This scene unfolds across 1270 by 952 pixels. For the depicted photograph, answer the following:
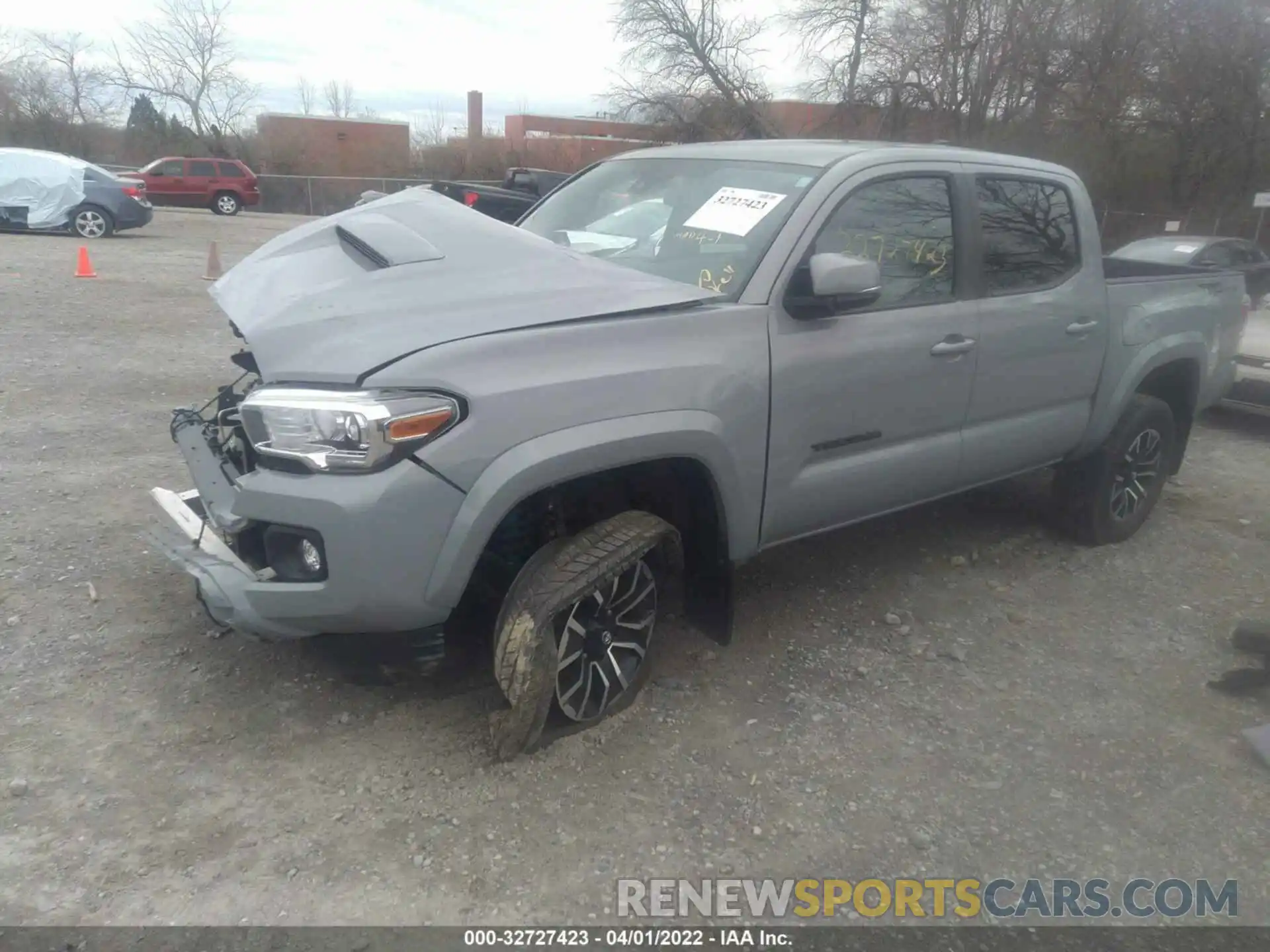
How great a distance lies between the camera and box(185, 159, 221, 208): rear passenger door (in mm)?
27234

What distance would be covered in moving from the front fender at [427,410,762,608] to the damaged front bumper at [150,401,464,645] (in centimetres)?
4

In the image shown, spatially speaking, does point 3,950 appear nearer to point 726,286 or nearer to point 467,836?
point 467,836

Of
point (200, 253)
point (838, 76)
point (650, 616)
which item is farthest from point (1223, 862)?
point (838, 76)

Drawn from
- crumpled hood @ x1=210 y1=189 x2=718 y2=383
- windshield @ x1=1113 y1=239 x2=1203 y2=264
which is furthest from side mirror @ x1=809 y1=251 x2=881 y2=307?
windshield @ x1=1113 y1=239 x2=1203 y2=264

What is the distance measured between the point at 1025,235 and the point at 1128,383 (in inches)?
39.1

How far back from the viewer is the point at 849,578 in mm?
4441

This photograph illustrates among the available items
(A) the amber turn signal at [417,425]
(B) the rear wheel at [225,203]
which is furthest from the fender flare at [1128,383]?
(B) the rear wheel at [225,203]

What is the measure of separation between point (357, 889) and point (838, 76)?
91.5 feet

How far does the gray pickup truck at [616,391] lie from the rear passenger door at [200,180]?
26784 mm

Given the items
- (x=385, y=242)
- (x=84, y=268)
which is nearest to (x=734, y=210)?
(x=385, y=242)

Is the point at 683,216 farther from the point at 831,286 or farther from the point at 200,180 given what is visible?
the point at 200,180

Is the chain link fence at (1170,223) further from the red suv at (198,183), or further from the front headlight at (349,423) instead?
the red suv at (198,183)

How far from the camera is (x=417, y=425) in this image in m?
2.54

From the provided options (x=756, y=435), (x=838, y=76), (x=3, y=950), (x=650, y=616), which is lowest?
(x=3, y=950)
